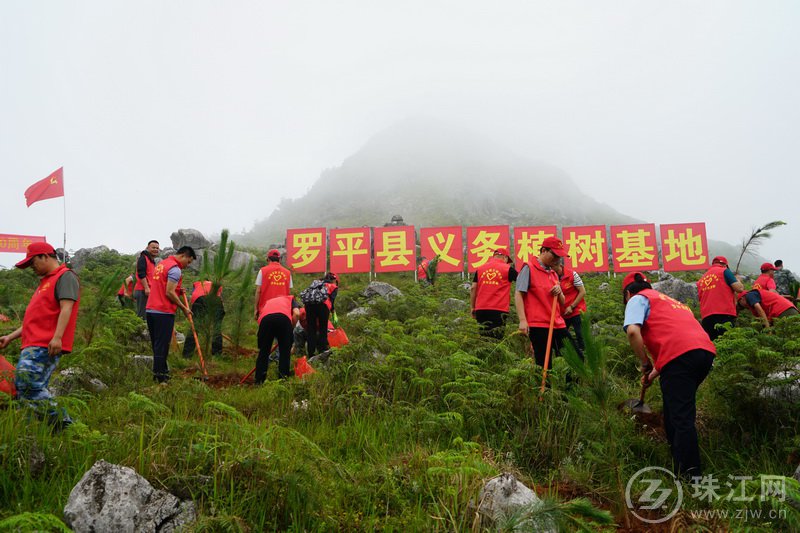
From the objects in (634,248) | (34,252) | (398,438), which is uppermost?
(634,248)

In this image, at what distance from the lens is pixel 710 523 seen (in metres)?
2.66

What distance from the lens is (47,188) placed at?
56.7 ft

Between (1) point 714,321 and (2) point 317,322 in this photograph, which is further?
(2) point 317,322

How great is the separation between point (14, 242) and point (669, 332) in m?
28.5

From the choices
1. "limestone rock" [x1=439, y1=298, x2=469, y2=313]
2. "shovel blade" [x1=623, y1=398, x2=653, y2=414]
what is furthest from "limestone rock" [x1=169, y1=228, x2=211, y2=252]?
"shovel blade" [x1=623, y1=398, x2=653, y2=414]

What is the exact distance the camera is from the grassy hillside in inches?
102

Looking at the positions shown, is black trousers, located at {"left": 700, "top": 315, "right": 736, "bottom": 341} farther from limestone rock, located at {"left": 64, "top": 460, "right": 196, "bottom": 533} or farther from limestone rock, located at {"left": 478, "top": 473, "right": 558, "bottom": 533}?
limestone rock, located at {"left": 64, "top": 460, "right": 196, "bottom": 533}

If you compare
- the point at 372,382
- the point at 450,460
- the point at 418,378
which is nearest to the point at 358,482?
the point at 450,460

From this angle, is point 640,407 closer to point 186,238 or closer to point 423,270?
point 423,270

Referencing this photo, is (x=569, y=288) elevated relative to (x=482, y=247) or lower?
lower

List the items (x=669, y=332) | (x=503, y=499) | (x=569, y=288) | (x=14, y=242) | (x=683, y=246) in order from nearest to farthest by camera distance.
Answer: (x=503, y=499) < (x=669, y=332) < (x=569, y=288) < (x=683, y=246) < (x=14, y=242)

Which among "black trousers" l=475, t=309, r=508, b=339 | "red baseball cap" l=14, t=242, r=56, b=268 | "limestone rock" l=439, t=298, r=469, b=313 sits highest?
"red baseball cap" l=14, t=242, r=56, b=268

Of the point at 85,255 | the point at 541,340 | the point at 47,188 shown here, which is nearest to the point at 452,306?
the point at 541,340

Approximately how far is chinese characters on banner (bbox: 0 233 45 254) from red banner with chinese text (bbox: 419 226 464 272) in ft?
63.1
